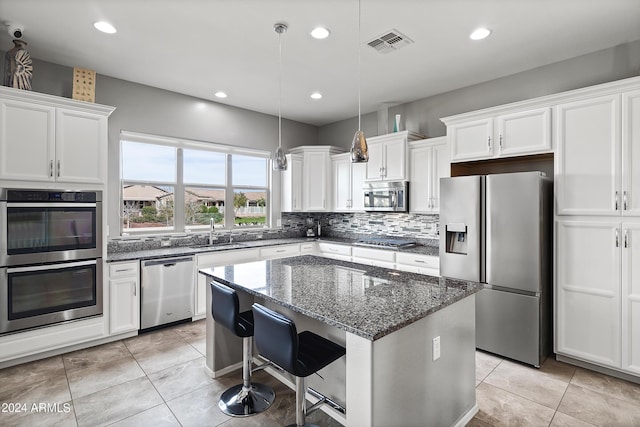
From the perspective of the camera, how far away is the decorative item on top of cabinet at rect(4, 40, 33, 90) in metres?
2.88

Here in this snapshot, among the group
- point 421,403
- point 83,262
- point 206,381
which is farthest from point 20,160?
point 421,403

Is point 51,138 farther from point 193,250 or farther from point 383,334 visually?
point 383,334

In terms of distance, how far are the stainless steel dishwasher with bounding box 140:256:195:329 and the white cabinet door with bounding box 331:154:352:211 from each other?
8.03ft

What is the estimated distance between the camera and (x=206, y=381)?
2.64m

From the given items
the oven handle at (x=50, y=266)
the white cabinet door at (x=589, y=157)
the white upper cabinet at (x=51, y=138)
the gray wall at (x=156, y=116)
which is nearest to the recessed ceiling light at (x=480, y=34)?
the white cabinet door at (x=589, y=157)

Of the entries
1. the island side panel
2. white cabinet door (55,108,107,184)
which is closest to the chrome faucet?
white cabinet door (55,108,107,184)

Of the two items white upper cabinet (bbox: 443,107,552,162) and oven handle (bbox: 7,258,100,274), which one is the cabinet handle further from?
oven handle (bbox: 7,258,100,274)

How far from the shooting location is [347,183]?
517 cm

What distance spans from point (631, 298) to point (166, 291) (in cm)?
445

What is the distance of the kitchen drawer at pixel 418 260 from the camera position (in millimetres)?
3793

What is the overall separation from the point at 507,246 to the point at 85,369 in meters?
3.98

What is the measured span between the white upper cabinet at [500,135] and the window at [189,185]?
9.83ft

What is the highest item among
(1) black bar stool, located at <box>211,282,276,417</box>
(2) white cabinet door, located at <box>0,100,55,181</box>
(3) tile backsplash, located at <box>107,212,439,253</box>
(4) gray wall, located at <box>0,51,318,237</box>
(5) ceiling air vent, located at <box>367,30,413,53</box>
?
(5) ceiling air vent, located at <box>367,30,413,53</box>

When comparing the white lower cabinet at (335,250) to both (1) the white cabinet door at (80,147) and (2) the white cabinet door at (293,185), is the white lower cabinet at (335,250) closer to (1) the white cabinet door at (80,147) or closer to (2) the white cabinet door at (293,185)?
(2) the white cabinet door at (293,185)
